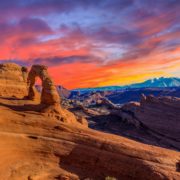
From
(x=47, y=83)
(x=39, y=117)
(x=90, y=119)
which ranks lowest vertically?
(x=90, y=119)

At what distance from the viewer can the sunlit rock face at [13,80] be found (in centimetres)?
3659

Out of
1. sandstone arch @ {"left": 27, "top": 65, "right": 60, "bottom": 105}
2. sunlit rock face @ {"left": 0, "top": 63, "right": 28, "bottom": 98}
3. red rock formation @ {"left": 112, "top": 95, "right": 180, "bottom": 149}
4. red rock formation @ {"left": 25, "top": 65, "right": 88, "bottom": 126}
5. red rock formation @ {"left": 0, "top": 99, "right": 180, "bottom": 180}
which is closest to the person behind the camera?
red rock formation @ {"left": 0, "top": 99, "right": 180, "bottom": 180}

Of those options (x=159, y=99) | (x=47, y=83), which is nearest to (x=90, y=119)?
(x=159, y=99)

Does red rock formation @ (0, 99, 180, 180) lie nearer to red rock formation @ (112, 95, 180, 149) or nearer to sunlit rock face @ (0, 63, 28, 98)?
sunlit rock face @ (0, 63, 28, 98)

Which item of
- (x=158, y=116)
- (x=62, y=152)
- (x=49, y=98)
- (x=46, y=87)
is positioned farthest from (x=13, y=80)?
(x=158, y=116)

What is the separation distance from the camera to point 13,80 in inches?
1507

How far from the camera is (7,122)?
2659 centimetres

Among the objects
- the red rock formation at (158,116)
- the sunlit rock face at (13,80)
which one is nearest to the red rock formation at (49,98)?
the sunlit rock face at (13,80)

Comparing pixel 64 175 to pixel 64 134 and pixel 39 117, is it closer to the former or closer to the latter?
pixel 64 134

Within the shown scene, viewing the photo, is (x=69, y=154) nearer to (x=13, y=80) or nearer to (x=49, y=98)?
(x=49, y=98)

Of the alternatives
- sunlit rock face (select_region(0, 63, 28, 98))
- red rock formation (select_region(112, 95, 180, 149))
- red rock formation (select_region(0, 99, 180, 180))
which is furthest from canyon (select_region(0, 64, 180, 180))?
red rock formation (select_region(112, 95, 180, 149))

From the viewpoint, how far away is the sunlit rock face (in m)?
36.6

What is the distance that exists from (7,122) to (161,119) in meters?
49.8

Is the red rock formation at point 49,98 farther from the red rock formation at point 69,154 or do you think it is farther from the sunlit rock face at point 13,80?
the sunlit rock face at point 13,80
